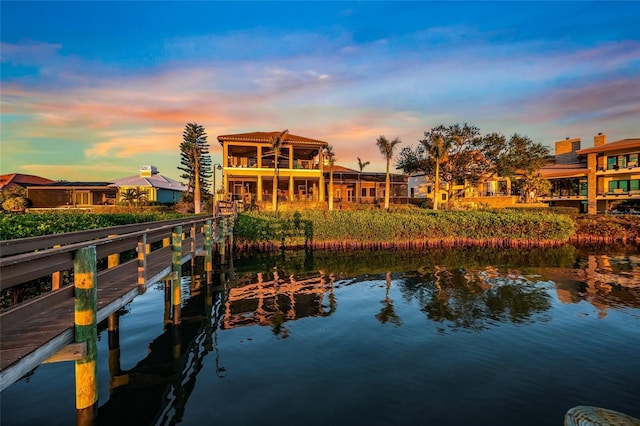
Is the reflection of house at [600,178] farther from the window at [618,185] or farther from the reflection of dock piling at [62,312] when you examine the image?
the reflection of dock piling at [62,312]

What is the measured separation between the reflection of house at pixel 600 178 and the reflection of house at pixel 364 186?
21987 millimetres

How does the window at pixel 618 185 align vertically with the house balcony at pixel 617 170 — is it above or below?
below

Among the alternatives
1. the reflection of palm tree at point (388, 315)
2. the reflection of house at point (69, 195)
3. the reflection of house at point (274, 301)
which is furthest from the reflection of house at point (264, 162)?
the reflection of palm tree at point (388, 315)

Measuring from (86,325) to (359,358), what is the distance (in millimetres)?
5922

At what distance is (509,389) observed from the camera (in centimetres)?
737

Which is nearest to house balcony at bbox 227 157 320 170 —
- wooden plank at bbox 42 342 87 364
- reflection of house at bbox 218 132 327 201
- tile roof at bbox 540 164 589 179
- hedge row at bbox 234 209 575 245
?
reflection of house at bbox 218 132 327 201

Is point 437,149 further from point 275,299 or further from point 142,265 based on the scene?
point 142,265

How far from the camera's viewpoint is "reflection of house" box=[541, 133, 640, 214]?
46.9 metres

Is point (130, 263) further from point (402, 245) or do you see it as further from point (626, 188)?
point (626, 188)

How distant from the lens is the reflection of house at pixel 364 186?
4569cm

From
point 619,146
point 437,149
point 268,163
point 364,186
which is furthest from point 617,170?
point 268,163

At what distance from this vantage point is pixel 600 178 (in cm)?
5000

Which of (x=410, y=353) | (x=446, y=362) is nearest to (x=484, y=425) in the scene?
(x=446, y=362)

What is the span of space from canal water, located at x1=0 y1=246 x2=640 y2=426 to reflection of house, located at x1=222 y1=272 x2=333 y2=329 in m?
0.07
